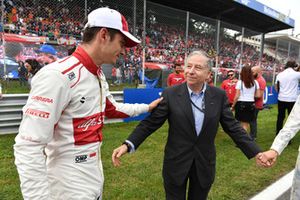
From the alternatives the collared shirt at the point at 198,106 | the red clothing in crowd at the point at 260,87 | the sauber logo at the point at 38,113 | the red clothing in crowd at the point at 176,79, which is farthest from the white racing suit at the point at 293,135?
the red clothing in crowd at the point at 176,79

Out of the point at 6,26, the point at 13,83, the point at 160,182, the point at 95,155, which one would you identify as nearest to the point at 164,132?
the point at 160,182

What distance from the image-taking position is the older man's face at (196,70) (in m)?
2.63

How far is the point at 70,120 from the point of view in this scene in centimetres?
172

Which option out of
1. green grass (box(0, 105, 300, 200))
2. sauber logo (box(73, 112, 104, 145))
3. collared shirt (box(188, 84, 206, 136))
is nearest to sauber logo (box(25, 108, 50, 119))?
sauber logo (box(73, 112, 104, 145))

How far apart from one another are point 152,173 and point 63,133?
339 centimetres

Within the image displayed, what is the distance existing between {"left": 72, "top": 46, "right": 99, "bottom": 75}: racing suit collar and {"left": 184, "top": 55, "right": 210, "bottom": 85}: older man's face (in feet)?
3.46

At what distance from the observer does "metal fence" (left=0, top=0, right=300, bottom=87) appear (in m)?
8.61

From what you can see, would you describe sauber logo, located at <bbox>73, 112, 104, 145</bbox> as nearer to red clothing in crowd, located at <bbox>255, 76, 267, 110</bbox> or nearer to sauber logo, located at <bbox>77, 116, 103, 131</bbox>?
sauber logo, located at <bbox>77, 116, 103, 131</bbox>

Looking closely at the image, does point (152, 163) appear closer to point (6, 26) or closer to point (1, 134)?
point (1, 134)

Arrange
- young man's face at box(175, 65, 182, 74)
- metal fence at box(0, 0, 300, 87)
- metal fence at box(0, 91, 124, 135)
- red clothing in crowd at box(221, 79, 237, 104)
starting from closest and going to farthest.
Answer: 1. metal fence at box(0, 91, 124, 135)
2. red clothing in crowd at box(221, 79, 237, 104)
3. metal fence at box(0, 0, 300, 87)
4. young man's face at box(175, 65, 182, 74)

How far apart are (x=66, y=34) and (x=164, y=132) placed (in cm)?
464

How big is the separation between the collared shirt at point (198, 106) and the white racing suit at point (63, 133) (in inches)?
38.6

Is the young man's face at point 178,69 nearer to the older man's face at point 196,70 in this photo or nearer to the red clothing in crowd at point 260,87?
the red clothing in crowd at point 260,87

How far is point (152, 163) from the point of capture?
17.7 ft
